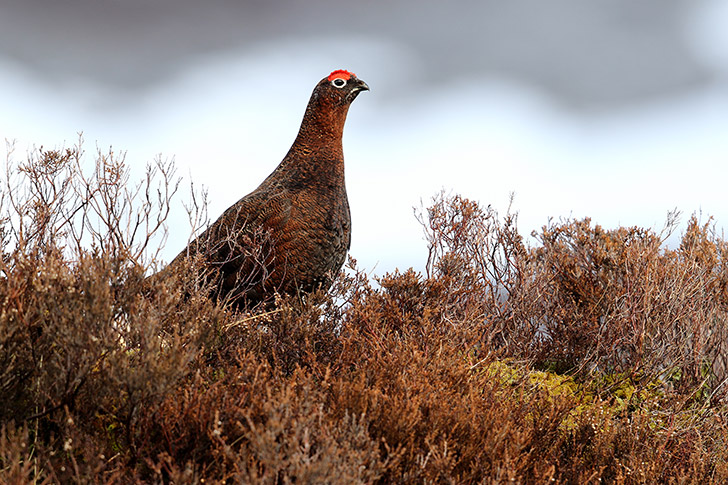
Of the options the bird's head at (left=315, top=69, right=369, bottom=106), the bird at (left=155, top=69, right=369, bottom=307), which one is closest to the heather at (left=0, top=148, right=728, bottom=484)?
the bird at (left=155, top=69, right=369, bottom=307)

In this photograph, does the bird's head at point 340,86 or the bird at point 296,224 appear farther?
the bird's head at point 340,86

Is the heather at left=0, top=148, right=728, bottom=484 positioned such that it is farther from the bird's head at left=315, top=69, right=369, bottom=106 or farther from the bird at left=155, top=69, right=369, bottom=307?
the bird's head at left=315, top=69, right=369, bottom=106

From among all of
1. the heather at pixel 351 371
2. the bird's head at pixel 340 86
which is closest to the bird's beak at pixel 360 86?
the bird's head at pixel 340 86

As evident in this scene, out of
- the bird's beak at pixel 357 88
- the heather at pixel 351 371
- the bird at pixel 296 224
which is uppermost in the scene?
the bird's beak at pixel 357 88

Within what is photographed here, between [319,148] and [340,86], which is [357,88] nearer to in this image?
[340,86]

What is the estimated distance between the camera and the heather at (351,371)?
223 centimetres

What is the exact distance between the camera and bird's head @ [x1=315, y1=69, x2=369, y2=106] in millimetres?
5145

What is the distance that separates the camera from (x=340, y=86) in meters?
5.16

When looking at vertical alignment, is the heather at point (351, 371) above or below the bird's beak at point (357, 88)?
below

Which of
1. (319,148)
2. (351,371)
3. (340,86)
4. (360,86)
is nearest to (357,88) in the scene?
(360,86)

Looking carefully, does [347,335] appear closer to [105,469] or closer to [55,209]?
[105,469]

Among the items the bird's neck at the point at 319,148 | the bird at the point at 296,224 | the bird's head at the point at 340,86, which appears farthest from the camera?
the bird's head at the point at 340,86

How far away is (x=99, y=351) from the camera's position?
228cm

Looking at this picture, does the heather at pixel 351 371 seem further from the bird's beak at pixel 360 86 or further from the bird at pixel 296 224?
the bird's beak at pixel 360 86
